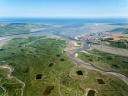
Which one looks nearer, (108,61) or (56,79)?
(56,79)

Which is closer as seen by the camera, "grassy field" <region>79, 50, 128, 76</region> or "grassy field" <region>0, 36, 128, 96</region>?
"grassy field" <region>0, 36, 128, 96</region>

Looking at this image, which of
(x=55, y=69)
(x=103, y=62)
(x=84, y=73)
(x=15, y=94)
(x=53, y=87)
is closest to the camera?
(x=15, y=94)

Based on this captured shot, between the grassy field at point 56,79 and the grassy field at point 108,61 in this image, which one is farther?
the grassy field at point 108,61

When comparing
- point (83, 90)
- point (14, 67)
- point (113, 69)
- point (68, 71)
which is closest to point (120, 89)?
point (83, 90)

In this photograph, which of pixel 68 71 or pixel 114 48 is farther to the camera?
pixel 114 48

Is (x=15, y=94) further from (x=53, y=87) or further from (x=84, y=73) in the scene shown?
(x=84, y=73)

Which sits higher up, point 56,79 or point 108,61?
Answer: point 56,79

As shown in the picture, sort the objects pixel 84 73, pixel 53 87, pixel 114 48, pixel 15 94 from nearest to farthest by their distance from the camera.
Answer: pixel 15 94, pixel 53 87, pixel 84 73, pixel 114 48

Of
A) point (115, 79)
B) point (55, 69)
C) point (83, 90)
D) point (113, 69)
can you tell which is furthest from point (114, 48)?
point (83, 90)
